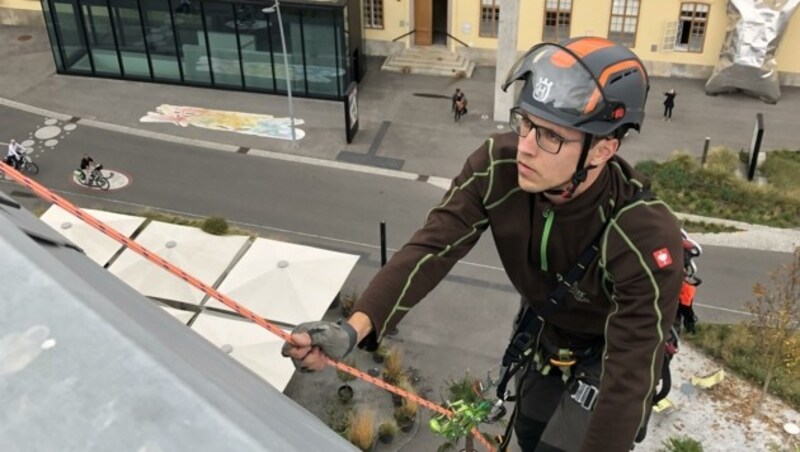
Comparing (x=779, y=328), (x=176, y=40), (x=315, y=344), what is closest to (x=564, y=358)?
(x=315, y=344)

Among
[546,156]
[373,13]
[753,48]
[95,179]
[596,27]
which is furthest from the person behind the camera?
[373,13]

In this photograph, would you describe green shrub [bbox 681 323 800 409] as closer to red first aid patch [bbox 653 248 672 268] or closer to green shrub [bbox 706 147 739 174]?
green shrub [bbox 706 147 739 174]

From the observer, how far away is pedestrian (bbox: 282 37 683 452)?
5.37 m

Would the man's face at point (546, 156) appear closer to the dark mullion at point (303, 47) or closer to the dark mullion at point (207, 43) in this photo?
the dark mullion at point (303, 47)

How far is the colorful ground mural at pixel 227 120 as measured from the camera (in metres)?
33.3

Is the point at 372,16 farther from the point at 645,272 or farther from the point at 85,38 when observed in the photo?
the point at 645,272

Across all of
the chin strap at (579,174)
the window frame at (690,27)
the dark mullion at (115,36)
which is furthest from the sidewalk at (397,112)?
the chin strap at (579,174)

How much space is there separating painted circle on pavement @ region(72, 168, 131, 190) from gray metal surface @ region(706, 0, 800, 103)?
26231 millimetres

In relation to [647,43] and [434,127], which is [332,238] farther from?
[647,43]

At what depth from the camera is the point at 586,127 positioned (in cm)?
539

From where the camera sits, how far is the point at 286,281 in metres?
20.2

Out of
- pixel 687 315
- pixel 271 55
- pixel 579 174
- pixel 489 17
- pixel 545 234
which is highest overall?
pixel 579 174

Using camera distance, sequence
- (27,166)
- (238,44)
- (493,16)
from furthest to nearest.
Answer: (493,16)
(238,44)
(27,166)

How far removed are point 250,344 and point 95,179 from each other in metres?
14.1
